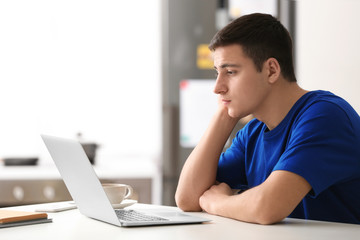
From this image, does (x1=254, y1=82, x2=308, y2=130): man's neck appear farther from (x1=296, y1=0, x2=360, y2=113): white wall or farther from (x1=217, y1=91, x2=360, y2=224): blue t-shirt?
(x1=296, y1=0, x2=360, y2=113): white wall

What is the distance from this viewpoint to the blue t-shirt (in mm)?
1385

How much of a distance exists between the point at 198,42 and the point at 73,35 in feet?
3.17

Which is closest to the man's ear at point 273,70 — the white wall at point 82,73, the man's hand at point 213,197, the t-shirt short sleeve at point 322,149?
the t-shirt short sleeve at point 322,149

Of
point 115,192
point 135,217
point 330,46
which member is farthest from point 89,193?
point 330,46

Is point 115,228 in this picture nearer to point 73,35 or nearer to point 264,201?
point 264,201

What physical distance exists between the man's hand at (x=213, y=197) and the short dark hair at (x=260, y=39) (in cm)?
40

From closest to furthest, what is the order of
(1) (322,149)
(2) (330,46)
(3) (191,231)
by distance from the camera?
1. (3) (191,231)
2. (1) (322,149)
3. (2) (330,46)

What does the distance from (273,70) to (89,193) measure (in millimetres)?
734

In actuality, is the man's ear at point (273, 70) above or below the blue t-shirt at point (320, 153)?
above

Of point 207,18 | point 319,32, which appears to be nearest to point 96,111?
point 207,18

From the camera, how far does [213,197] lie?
156 centimetres

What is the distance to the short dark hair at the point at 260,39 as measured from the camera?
1.65 m

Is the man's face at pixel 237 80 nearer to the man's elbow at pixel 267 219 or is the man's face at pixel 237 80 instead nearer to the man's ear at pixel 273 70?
the man's ear at pixel 273 70

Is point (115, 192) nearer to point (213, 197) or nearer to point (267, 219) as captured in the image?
point (213, 197)
